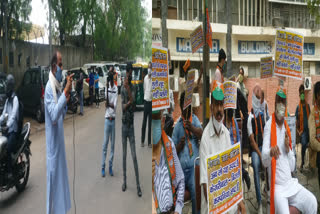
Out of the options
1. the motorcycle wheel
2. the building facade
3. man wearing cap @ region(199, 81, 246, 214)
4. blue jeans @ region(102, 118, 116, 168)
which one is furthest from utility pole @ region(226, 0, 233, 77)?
the motorcycle wheel

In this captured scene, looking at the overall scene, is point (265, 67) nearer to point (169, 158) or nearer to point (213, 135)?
point (213, 135)

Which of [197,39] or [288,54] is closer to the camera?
[197,39]

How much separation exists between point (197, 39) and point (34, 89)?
109 centimetres

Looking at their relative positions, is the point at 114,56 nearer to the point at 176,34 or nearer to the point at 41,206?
the point at 176,34

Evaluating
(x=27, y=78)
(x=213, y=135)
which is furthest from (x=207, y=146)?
(x=27, y=78)

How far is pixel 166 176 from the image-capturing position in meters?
1.86

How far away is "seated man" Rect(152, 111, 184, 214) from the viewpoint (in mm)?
1799

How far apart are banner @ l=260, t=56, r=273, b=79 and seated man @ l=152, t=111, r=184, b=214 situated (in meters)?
1.09

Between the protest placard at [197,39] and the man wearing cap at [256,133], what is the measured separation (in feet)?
2.52

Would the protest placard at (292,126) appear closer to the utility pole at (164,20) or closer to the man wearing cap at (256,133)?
the man wearing cap at (256,133)

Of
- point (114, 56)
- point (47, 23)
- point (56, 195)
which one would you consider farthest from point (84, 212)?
point (47, 23)

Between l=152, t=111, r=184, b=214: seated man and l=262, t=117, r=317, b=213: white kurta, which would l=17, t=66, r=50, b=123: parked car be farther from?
l=262, t=117, r=317, b=213: white kurta

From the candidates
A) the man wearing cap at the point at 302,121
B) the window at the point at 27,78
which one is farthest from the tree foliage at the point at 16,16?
the man wearing cap at the point at 302,121

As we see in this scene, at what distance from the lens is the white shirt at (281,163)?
250cm
